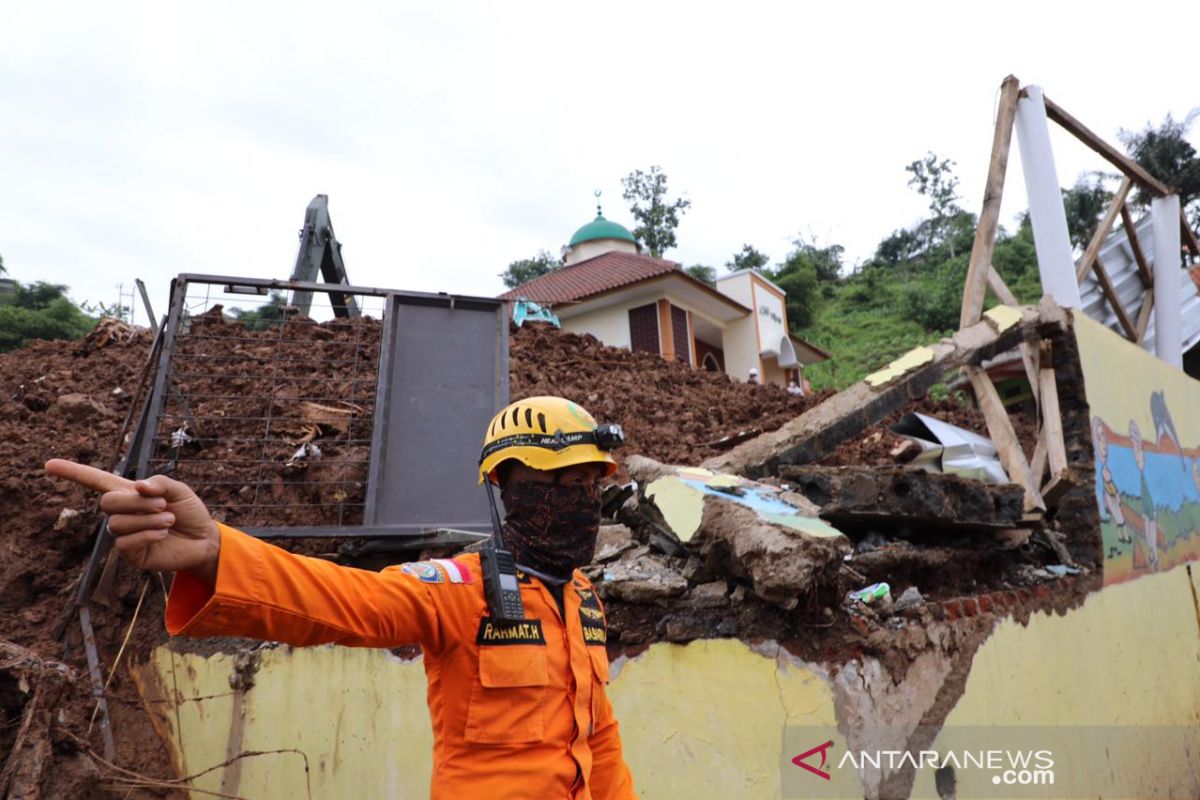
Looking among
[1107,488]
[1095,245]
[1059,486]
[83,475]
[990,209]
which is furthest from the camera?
[1095,245]

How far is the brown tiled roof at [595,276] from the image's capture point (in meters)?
18.0

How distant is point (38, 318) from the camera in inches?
758

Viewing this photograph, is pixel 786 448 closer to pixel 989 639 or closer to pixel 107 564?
pixel 989 639

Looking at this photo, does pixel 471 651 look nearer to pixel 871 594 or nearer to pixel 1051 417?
pixel 871 594

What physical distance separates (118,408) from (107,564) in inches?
89.9

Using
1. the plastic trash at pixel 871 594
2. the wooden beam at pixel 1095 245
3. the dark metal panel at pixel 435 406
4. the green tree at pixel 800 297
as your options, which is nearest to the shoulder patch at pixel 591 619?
the plastic trash at pixel 871 594

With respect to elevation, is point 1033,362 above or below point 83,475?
above

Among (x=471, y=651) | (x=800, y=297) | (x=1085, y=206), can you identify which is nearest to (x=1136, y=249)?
(x=471, y=651)

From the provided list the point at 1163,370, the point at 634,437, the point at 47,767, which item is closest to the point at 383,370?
the point at 47,767

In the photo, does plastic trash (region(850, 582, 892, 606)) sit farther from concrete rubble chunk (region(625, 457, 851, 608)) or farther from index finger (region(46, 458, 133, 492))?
index finger (region(46, 458, 133, 492))

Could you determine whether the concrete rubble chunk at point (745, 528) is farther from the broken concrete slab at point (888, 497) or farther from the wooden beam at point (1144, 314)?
the wooden beam at point (1144, 314)

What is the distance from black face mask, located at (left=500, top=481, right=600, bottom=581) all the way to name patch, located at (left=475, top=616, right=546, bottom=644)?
0.23 meters

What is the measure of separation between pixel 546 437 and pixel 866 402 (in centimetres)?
347

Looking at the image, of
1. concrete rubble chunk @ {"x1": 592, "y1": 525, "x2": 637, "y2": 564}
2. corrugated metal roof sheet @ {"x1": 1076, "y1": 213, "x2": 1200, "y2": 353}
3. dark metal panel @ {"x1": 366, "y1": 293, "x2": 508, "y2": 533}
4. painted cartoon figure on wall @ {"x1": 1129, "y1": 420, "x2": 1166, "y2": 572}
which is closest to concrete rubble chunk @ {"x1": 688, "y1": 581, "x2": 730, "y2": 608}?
concrete rubble chunk @ {"x1": 592, "y1": 525, "x2": 637, "y2": 564}
